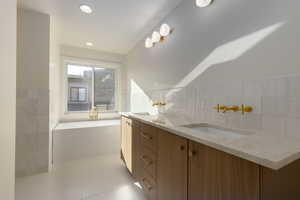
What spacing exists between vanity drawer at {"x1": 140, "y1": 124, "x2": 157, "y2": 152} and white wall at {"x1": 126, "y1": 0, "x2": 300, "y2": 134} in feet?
1.69

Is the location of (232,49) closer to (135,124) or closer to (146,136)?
(146,136)

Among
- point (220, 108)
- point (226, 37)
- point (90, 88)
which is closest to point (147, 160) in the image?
point (220, 108)

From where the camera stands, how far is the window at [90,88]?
3.56 meters

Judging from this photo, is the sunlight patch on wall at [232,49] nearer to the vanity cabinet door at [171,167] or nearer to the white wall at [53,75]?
the vanity cabinet door at [171,167]

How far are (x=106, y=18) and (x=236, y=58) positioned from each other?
1963mm

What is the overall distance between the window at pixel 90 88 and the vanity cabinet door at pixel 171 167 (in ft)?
9.32

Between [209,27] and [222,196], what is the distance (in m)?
1.46

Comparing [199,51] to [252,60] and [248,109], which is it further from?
[248,109]

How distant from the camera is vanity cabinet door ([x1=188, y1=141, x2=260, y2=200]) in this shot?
26.9 inches

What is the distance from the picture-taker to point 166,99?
220cm

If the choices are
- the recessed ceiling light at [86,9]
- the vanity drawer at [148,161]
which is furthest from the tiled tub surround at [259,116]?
the recessed ceiling light at [86,9]

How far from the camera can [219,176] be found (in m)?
0.81

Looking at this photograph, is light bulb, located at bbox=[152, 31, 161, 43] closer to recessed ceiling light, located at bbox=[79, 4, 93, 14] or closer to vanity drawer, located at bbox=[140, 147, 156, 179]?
recessed ceiling light, located at bbox=[79, 4, 93, 14]

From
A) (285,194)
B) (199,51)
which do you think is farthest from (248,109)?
(199,51)
